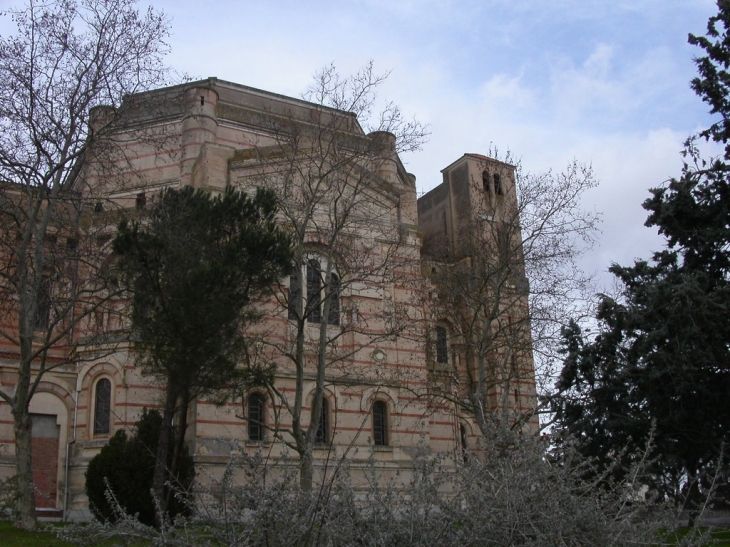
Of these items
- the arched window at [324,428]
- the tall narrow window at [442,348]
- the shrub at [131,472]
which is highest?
the tall narrow window at [442,348]

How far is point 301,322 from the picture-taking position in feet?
48.3

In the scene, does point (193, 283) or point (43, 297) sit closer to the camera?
point (193, 283)

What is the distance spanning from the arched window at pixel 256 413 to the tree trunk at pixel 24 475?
626 centimetres

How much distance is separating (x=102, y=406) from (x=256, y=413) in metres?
4.03

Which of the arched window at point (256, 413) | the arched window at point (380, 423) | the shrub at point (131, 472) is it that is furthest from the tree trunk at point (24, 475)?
the arched window at point (380, 423)

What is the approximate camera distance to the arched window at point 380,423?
20.4m

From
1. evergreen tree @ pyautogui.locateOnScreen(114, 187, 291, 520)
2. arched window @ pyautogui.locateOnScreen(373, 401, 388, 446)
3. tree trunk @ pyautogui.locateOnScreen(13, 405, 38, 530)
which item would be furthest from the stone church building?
evergreen tree @ pyautogui.locateOnScreen(114, 187, 291, 520)

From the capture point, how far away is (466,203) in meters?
27.1

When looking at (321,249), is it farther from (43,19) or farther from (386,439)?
(43,19)

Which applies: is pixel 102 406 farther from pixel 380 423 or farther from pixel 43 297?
pixel 380 423

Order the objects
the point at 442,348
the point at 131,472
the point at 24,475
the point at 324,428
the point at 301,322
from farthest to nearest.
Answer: the point at 442,348, the point at 324,428, the point at 301,322, the point at 131,472, the point at 24,475

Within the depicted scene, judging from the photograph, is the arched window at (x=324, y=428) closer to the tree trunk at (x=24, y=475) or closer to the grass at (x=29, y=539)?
the tree trunk at (x=24, y=475)

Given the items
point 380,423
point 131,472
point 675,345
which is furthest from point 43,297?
point 675,345

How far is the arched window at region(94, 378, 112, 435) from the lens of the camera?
1844 cm
